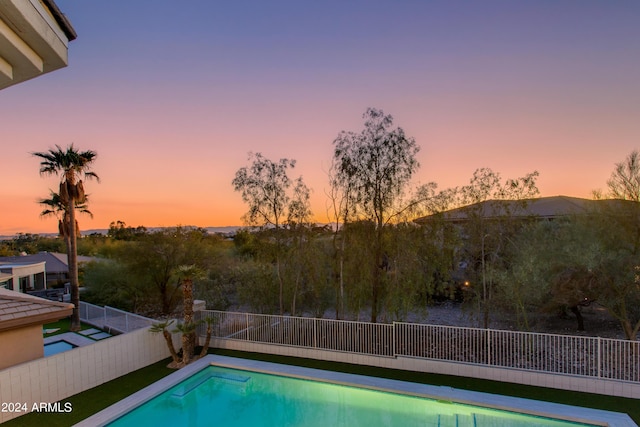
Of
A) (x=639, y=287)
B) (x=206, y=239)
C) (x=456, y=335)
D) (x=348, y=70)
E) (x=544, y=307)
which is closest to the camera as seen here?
(x=639, y=287)

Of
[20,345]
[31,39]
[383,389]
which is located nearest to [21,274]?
[20,345]

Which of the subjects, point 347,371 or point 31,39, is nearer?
point 31,39

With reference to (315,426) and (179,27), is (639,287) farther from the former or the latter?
(179,27)

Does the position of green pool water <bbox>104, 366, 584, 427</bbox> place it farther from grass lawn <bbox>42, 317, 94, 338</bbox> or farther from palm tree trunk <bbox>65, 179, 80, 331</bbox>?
grass lawn <bbox>42, 317, 94, 338</bbox>

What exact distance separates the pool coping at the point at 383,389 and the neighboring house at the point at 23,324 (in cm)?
213

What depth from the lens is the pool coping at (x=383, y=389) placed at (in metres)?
5.94

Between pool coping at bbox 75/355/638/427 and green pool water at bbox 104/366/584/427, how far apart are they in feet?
0.34

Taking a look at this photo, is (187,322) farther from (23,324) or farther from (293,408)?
(293,408)

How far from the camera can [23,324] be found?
673 centimetres

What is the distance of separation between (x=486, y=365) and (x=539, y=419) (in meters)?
1.59

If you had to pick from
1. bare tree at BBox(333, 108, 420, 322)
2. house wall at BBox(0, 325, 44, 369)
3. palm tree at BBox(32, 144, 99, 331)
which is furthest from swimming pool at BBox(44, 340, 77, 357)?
bare tree at BBox(333, 108, 420, 322)

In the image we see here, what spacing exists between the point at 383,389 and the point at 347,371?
1.21m

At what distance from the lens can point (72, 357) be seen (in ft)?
23.7

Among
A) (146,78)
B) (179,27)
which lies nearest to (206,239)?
(146,78)
